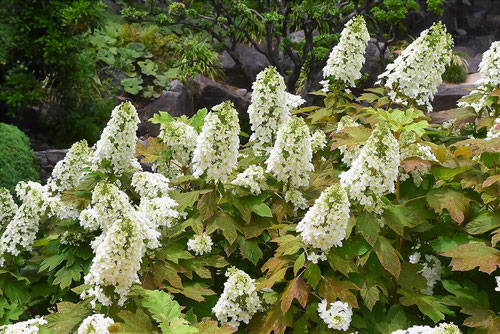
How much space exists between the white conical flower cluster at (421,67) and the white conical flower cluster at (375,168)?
148cm

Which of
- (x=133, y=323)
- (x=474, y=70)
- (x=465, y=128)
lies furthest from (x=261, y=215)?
(x=474, y=70)

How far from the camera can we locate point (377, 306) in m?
2.76

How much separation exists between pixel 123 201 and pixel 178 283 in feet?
1.69

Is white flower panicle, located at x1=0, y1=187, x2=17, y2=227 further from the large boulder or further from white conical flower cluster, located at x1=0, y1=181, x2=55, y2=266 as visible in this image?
the large boulder

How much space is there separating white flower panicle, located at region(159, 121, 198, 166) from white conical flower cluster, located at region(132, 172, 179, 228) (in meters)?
0.38

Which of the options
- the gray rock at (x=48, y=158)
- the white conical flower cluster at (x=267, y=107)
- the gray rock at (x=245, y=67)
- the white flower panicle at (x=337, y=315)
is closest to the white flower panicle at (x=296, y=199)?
the white conical flower cluster at (x=267, y=107)

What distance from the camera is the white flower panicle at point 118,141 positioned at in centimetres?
341

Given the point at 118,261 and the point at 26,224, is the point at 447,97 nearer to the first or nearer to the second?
the point at 26,224

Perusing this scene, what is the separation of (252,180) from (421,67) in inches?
Result: 67.9

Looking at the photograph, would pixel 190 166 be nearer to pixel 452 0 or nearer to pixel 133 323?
pixel 133 323

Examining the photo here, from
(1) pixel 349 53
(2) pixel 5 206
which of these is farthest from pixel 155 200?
(1) pixel 349 53

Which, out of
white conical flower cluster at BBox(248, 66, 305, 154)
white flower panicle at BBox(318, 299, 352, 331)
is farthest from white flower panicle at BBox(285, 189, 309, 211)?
white flower panicle at BBox(318, 299, 352, 331)

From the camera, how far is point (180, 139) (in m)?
3.73

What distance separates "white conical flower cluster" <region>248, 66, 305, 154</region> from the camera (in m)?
3.43
